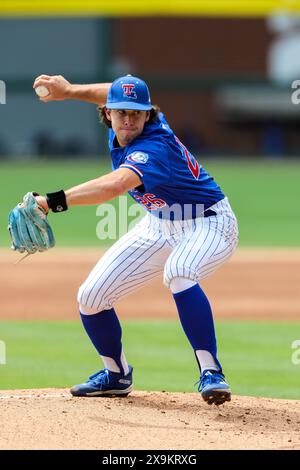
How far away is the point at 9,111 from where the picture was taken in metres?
34.7

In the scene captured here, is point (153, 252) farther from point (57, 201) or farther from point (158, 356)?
point (158, 356)

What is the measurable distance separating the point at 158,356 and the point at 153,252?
1879 mm

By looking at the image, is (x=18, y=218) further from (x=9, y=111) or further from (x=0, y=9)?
(x=9, y=111)

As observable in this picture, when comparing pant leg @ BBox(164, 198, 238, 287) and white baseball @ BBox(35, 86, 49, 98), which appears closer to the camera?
pant leg @ BBox(164, 198, 238, 287)

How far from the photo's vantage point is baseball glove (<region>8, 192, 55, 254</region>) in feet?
14.7

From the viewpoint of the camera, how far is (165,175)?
475 centimetres

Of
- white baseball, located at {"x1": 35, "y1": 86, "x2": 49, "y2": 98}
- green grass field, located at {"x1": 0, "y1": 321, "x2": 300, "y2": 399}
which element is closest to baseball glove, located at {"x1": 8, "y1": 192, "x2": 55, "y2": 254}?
white baseball, located at {"x1": 35, "y1": 86, "x2": 49, "y2": 98}

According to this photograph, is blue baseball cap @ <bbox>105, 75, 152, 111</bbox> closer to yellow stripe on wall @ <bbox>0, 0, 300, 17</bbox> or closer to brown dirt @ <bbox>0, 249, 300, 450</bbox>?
brown dirt @ <bbox>0, 249, 300, 450</bbox>

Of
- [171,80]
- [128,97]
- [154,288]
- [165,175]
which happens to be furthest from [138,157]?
[171,80]

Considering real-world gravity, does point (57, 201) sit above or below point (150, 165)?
below

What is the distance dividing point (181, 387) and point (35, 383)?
90 centimetres

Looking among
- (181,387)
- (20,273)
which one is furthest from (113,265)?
(20,273)

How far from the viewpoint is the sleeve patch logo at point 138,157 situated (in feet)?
15.2

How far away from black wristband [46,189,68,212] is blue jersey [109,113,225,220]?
0.38 m
